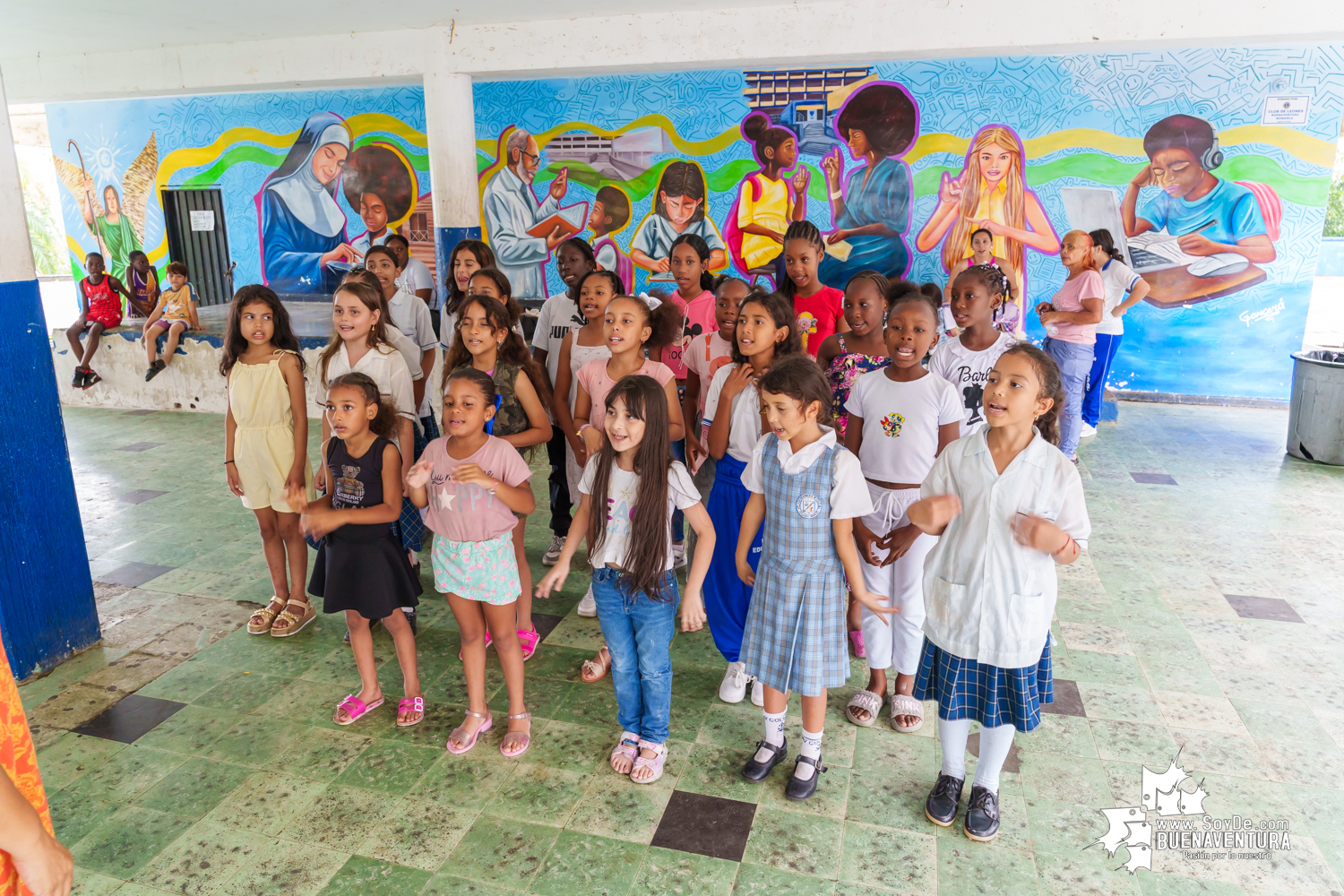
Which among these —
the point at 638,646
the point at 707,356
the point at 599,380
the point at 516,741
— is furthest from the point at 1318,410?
the point at 516,741

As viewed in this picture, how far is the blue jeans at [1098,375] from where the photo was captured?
698 centimetres

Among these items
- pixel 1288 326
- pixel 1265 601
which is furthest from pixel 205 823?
pixel 1288 326

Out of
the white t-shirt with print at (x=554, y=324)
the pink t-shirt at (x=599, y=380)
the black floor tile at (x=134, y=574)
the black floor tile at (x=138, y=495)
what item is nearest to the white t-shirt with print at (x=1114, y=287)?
the white t-shirt with print at (x=554, y=324)

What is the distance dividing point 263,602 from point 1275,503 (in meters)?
6.45

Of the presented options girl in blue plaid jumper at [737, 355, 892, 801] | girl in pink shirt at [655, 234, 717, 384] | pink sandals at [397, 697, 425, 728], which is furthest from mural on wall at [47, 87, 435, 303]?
girl in blue plaid jumper at [737, 355, 892, 801]

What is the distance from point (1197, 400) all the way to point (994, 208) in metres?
2.91

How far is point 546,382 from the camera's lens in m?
3.79

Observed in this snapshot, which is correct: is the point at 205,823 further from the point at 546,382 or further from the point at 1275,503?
the point at 1275,503

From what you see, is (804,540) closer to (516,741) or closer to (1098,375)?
(516,741)

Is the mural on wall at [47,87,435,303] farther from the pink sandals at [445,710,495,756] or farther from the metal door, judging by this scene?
the pink sandals at [445,710,495,756]

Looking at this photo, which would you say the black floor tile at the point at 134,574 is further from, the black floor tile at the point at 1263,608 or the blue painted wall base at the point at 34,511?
the black floor tile at the point at 1263,608

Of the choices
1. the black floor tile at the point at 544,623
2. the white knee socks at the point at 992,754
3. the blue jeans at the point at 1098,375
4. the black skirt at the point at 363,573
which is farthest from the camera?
the blue jeans at the point at 1098,375

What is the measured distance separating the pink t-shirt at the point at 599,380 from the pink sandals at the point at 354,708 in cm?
143

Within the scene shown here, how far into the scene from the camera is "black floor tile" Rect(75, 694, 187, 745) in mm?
3098
